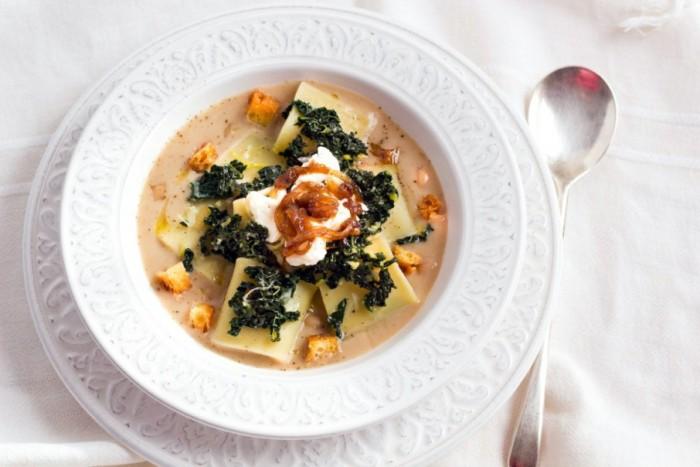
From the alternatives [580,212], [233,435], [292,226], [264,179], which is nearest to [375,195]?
[292,226]

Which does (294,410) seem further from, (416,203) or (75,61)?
(75,61)

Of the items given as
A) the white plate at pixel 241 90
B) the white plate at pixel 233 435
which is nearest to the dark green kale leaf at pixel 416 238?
the white plate at pixel 241 90

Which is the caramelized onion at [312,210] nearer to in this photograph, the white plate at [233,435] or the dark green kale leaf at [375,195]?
Result: the dark green kale leaf at [375,195]

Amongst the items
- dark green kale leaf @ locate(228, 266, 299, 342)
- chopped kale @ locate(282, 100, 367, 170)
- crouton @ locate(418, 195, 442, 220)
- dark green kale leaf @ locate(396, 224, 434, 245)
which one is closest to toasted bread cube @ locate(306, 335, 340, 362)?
dark green kale leaf @ locate(228, 266, 299, 342)

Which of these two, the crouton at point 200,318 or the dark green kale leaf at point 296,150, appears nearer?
the crouton at point 200,318

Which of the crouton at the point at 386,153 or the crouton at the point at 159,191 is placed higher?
the crouton at the point at 386,153

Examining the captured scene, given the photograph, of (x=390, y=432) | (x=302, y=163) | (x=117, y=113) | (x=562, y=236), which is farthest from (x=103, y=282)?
(x=562, y=236)

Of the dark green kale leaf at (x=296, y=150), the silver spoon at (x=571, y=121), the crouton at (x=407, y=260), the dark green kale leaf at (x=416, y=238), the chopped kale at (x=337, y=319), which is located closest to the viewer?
the chopped kale at (x=337, y=319)
